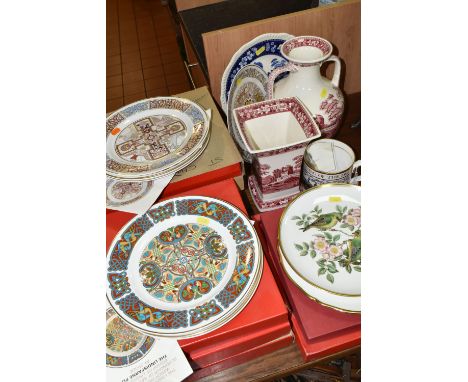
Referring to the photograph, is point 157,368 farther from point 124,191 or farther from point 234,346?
point 124,191

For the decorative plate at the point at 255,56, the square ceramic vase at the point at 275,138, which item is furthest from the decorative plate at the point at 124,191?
the decorative plate at the point at 255,56

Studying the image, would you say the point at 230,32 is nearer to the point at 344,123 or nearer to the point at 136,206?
the point at 344,123

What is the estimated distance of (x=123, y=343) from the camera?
0.68 m

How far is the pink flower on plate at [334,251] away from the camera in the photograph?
73cm

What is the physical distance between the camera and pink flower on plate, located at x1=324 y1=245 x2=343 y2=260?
→ 0.73 m

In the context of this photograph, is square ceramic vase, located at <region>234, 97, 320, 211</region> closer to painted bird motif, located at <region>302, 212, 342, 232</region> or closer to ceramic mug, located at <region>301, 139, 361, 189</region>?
ceramic mug, located at <region>301, 139, 361, 189</region>

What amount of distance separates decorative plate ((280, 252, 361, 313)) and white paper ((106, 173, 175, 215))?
347mm

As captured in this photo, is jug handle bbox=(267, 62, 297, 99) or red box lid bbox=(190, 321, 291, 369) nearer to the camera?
red box lid bbox=(190, 321, 291, 369)

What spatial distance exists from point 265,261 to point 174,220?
215 millimetres

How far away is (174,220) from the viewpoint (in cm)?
82

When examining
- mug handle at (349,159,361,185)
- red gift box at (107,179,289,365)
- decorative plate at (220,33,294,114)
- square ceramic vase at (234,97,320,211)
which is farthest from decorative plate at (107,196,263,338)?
decorative plate at (220,33,294,114)

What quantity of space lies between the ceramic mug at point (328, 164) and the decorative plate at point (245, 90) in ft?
0.55

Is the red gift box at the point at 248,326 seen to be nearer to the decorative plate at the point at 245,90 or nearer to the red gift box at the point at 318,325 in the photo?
the red gift box at the point at 318,325

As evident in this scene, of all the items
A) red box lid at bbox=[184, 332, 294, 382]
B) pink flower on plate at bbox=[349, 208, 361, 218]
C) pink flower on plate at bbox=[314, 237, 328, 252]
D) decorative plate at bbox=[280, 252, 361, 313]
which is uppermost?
pink flower on plate at bbox=[349, 208, 361, 218]
